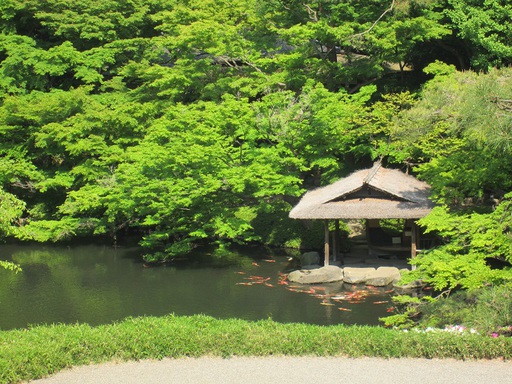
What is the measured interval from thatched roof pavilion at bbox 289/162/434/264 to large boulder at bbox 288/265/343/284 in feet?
1.75

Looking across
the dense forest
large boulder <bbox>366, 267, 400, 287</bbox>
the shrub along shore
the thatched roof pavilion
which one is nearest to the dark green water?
large boulder <bbox>366, 267, 400, 287</bbox>

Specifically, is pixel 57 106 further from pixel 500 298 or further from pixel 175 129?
pixel 500 298

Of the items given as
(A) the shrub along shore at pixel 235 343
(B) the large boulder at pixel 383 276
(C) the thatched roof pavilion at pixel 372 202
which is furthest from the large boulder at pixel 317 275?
(A) the shrub along shore at pixel 235 343

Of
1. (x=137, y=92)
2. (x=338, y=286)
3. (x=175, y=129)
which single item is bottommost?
(x=338, y=286)

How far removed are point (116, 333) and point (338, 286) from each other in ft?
28.9

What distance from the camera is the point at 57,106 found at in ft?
81.6

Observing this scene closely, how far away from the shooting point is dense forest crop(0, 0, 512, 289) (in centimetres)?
2120

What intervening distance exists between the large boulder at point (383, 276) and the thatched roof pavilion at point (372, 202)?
766 millimetres

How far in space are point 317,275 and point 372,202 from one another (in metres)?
2.61

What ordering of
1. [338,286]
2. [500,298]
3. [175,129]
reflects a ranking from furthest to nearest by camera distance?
1. [175,129]
2. [338,286]
3. [500,298]

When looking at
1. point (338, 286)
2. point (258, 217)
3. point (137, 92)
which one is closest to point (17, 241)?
point (137, 92)

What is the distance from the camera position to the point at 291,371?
10320 millimetres

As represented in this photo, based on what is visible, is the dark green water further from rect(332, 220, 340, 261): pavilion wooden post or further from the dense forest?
rect(332, 220, 340, 261): pavilion wooden post

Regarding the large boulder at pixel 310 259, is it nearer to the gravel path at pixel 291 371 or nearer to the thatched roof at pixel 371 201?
the thatched roof at pixel 371 201
